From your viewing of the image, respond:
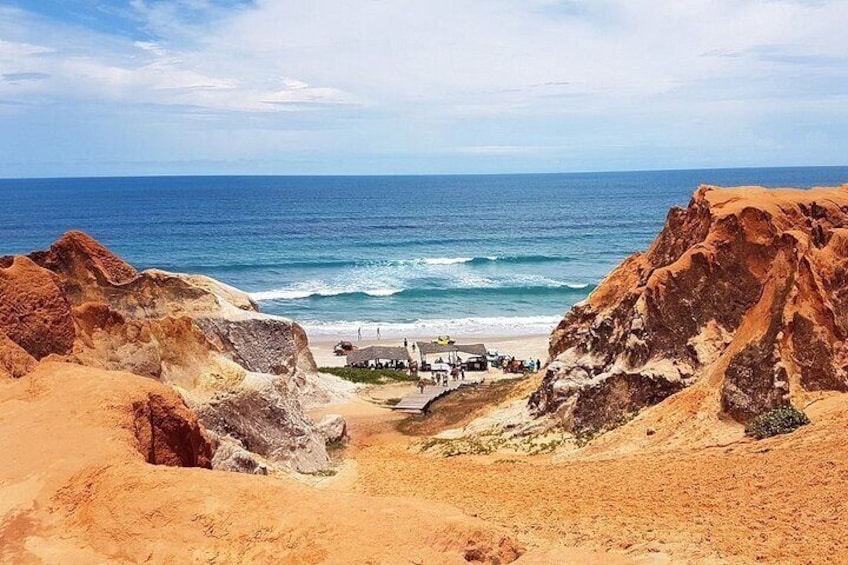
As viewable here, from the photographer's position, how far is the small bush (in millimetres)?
16469

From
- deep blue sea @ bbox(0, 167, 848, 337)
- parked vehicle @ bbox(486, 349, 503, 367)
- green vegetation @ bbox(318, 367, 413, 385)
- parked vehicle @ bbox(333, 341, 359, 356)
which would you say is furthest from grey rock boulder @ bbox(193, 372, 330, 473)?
deep blue sea @ bbox(0, 167, 848, 337)

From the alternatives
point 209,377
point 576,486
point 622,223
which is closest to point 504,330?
point 209,377

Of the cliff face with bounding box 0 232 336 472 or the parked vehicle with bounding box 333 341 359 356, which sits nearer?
the cliff face with bounding box 0 232 336 472

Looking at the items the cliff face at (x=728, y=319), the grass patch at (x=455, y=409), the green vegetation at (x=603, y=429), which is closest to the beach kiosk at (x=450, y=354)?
the grass patch at (x=455, y=409)

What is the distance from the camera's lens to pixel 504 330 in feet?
194

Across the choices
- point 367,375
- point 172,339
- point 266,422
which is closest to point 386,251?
point 367,375

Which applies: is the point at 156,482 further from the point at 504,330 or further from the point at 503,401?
the point at 504,330

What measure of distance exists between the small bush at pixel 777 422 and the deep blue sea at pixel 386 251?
41.2 metres

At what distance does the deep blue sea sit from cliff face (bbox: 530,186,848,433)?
33.4 metres

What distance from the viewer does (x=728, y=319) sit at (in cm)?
2245

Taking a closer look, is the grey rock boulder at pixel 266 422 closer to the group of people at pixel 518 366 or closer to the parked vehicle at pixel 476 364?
the group of people at pixel 518 366

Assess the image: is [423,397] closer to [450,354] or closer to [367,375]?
[367,375]

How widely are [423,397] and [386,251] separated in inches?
2538

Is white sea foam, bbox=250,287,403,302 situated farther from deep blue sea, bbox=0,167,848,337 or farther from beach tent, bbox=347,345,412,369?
beach tent, bbox=347,345,412,369
